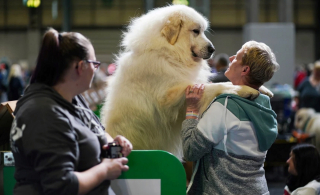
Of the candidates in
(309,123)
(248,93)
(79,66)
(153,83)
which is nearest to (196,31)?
(153,83)

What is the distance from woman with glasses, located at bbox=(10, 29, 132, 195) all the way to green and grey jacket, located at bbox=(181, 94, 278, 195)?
564 mm

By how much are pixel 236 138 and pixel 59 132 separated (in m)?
1.04

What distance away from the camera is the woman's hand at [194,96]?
247cm

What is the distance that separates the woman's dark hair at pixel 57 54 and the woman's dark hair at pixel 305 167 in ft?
7.76

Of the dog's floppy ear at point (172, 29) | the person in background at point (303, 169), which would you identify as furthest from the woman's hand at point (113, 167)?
the person in background at point (303, 169)

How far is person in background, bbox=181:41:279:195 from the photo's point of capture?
221 centimetres

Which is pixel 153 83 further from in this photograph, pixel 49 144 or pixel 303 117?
pixel 303 117

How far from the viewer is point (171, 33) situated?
3023mm

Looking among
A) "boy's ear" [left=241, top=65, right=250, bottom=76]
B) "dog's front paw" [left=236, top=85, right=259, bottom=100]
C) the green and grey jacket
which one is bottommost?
the green and grey jacket

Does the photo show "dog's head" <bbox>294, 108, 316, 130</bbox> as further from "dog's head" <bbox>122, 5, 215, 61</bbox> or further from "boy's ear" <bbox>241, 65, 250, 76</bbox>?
"boy's ear" <bbox>241, 65, 250, 76</bbox>

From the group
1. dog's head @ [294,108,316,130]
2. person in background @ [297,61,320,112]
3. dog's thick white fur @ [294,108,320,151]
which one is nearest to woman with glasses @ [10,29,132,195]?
dog's thick white fur @ [294,108,320,151]

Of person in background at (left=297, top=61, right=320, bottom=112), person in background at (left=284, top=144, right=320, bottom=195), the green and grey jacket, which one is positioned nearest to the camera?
the green and grey jacket

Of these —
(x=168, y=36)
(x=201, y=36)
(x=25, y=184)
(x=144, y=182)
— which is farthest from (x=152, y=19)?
(x=25, y=184)

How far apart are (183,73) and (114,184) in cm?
106
